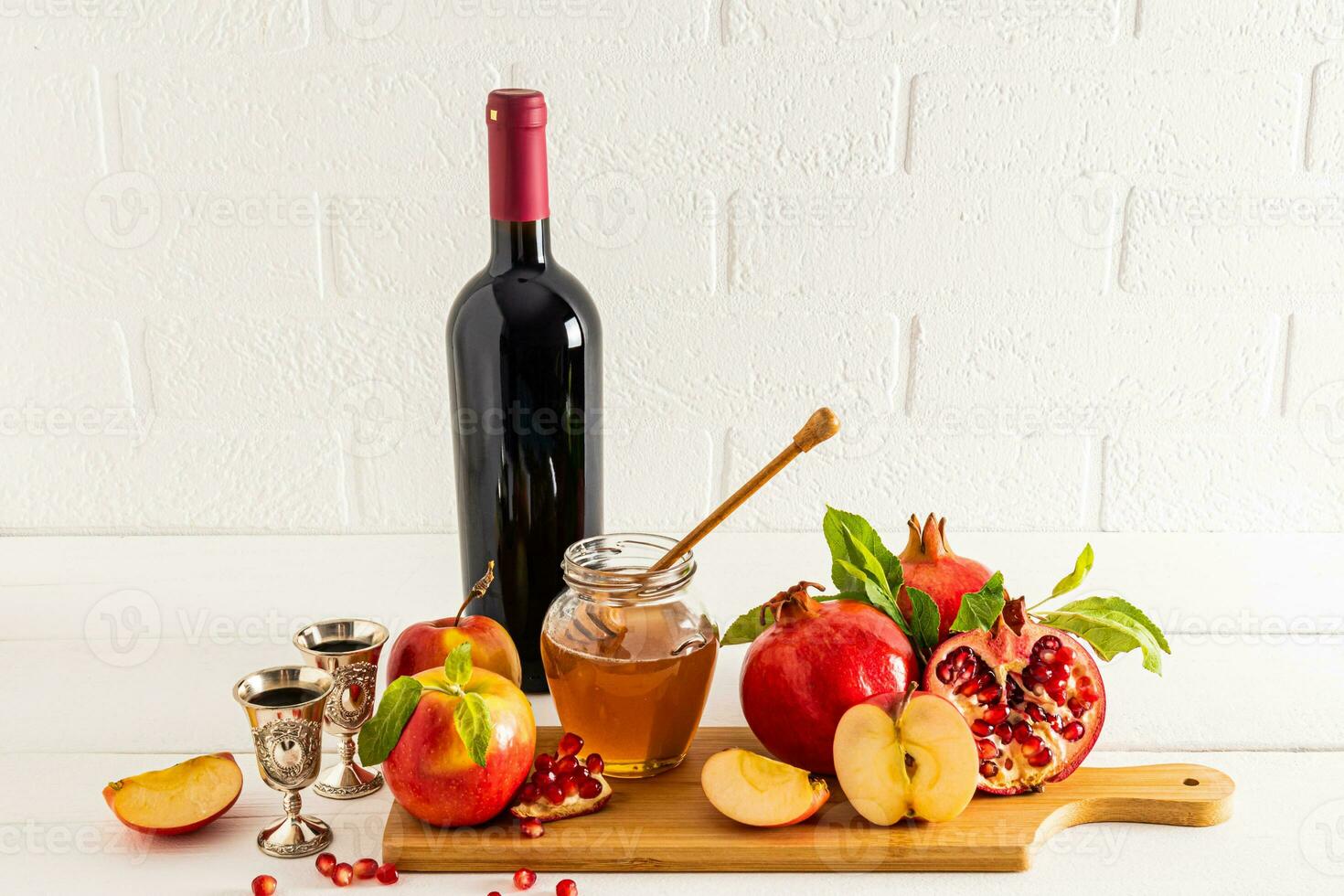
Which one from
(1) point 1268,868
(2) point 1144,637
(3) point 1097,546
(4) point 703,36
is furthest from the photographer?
(3) point 1097,546

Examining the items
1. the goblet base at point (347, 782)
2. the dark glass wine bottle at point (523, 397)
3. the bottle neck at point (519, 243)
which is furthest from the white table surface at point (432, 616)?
the bottle neck at point (519, 243)

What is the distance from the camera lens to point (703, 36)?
1321 millimetres

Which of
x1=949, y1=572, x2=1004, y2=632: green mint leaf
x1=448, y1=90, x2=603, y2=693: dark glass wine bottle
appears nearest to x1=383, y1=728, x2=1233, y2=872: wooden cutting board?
x1=949, y1=572, x2=1004, y2=632: green mint leaf

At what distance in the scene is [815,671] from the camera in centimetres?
86

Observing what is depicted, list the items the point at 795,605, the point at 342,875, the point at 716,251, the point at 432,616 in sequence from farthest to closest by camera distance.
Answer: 1. the point at 716,251
2. the point at 432,616
3. the point at 795,605
4. the point at 342,875

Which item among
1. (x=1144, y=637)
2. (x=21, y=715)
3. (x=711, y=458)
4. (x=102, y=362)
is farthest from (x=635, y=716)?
(x=102, y=362)

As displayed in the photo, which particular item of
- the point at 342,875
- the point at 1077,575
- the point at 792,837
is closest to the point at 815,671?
the point at 792,837

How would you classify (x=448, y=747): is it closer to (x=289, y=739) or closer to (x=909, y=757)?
(x=289, y=739)

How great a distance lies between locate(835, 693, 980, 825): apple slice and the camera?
0.81 metres

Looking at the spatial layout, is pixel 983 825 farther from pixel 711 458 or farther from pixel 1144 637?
pixel 711 458

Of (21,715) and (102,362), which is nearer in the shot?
(21,715)

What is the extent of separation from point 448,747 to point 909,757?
289 millimetres

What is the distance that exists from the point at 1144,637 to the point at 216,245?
39.5 inches

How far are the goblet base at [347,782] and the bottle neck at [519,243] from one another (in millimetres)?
374
